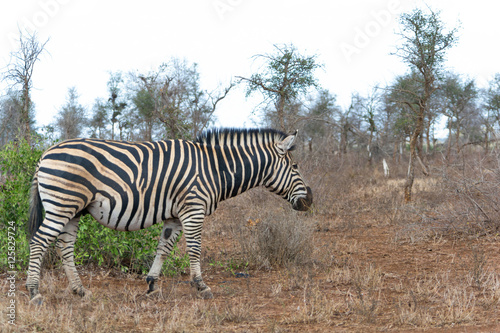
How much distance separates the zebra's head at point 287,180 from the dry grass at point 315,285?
930 millimetres

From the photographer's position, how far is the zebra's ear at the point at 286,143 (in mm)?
5535

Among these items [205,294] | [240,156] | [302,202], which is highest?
[240,156]

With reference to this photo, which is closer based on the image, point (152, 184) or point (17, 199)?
point (152, 184)

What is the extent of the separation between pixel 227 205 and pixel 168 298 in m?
7.54

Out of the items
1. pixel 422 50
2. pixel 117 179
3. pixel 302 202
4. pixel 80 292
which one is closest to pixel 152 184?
pixel 117 179

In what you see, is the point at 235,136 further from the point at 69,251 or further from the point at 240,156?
the point at 69,251

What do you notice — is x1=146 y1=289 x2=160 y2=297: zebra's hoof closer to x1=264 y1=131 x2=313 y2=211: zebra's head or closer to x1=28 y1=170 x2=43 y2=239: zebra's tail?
x1=28 y1=170 x2=43 y2=239: zebra's tail

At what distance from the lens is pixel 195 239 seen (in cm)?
498

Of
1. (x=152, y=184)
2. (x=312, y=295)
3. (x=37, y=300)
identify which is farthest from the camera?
(x=152, y=184)

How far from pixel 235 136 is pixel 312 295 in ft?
6.95

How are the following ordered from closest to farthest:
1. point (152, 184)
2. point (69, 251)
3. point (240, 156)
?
point (152, 184), point (69, 251), point (240, 156)

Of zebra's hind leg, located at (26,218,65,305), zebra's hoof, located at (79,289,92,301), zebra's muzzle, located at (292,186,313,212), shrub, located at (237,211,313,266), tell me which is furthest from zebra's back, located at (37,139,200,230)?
shrub, located at (237,211,313,266)

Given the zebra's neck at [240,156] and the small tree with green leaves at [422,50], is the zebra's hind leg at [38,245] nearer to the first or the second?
the zebra's neck at [240,156]

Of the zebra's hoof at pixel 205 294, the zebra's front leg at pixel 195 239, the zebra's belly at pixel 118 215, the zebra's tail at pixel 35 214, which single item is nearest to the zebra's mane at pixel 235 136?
the zebra's front leg at pixel 195 239
